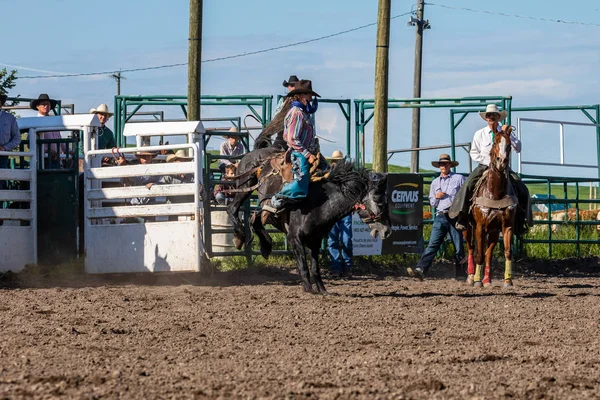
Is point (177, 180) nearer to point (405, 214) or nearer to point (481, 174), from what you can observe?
point (481, 174)

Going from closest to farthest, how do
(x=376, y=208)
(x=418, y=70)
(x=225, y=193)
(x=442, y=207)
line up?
(x=376, y=208)
(x=225, y=193)
(x=442, y=207)
(x=418, y=70)

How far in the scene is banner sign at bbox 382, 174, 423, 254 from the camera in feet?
52.2

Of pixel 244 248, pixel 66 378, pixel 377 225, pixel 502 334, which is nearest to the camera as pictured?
pixel 66 378

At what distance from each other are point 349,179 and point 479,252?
255 cm

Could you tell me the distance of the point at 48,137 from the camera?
1339 cm

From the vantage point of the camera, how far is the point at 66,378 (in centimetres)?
569

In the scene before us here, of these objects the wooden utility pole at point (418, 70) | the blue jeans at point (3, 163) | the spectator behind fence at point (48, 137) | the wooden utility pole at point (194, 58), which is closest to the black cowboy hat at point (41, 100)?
the spectator behind fence at point (48, 137)

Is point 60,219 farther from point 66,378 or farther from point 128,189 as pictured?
point 66,378

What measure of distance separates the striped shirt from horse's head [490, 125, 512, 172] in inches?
93.1

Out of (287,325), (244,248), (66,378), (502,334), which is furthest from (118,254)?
(66,378)

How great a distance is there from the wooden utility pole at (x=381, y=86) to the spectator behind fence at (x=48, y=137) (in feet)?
16.7

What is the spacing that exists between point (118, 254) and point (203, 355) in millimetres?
6553

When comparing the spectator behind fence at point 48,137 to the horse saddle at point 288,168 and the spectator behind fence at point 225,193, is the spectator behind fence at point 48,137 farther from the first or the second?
the horse saddle at point 288,168

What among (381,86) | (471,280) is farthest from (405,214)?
(471,280)
